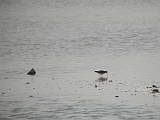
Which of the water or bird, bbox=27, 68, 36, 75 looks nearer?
the water

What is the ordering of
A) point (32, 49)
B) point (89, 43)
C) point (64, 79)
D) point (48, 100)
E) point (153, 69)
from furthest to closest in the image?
point (89, 43)
point (32, 49)
point (153, 69)
point (64, 79)
point (48, 100)

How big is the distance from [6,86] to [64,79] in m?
3.79

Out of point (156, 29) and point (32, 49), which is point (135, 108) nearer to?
point (32, 49)

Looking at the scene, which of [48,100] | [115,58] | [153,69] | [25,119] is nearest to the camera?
[25,119]

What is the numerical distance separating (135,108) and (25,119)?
545 cm

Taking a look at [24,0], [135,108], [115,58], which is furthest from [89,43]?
[24,0]

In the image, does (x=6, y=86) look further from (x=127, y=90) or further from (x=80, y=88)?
(x=127, y=90)

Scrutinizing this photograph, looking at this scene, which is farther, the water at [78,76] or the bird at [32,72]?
the bird at [32,72]

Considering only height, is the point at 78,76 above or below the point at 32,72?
below

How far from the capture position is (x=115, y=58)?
143 feet

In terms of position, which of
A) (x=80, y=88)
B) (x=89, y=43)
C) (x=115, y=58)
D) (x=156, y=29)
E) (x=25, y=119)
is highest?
(x=156, y=29)

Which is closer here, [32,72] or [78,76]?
[78,76]

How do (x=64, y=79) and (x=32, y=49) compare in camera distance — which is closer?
(x=64, y=79)

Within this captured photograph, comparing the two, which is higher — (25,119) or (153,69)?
(153,69)
